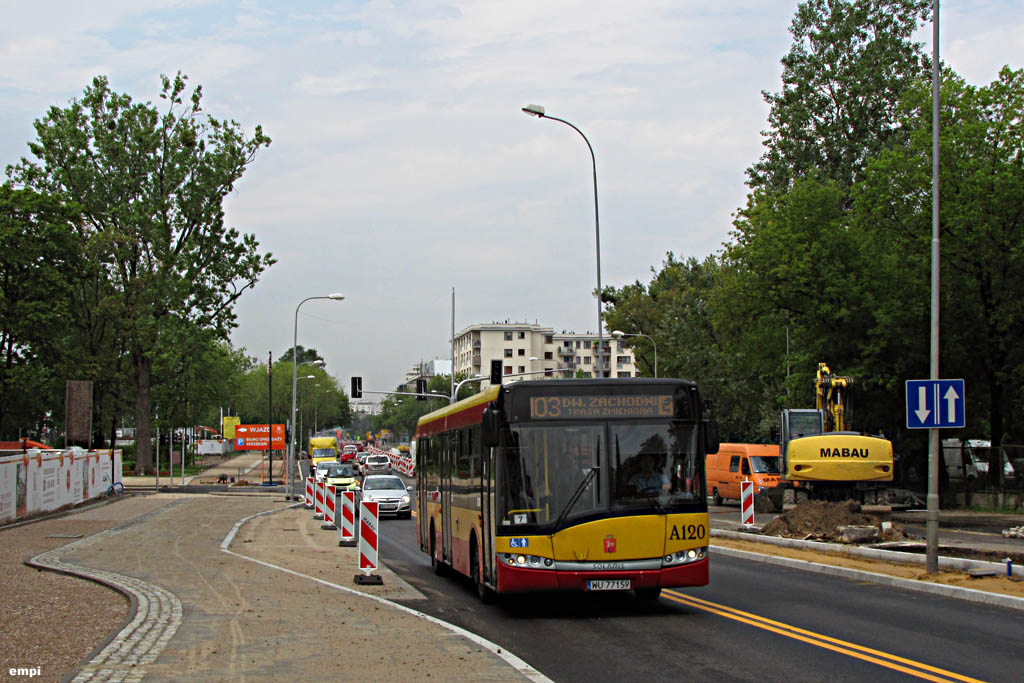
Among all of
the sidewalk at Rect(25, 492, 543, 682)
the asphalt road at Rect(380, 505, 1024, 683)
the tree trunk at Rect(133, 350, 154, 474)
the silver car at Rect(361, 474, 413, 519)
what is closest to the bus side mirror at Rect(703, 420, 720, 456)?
the asphalt road at Rect(380, 505, 1024, 683)

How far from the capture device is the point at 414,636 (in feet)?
35.6

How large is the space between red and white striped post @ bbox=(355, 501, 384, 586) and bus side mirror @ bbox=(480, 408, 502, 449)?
426cm

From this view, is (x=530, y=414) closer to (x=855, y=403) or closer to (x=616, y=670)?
(x=616, y=670)

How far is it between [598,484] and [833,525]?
40.1 feet

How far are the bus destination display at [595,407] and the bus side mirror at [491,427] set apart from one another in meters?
0.41

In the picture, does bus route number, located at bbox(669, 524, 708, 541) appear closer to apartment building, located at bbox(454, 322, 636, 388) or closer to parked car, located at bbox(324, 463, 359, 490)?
parked car, located at bbox(324, 463, 359, 490)

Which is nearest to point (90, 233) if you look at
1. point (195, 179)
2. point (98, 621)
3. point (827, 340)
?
point (195, 179)

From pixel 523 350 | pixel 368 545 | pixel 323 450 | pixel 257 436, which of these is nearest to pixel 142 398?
pixel 257 436

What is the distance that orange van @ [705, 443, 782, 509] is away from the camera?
125ft

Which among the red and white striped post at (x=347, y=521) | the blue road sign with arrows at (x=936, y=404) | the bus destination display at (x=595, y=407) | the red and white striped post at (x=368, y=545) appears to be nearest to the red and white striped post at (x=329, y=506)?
the red and white striped post at (x=347, y=521)

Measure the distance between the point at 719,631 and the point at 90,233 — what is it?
190 ft

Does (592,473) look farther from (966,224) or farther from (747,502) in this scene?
(966,224)

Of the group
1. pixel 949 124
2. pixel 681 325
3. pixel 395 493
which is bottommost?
Answer: pixel 395 493

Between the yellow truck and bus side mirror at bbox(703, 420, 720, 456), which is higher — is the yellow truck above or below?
below
